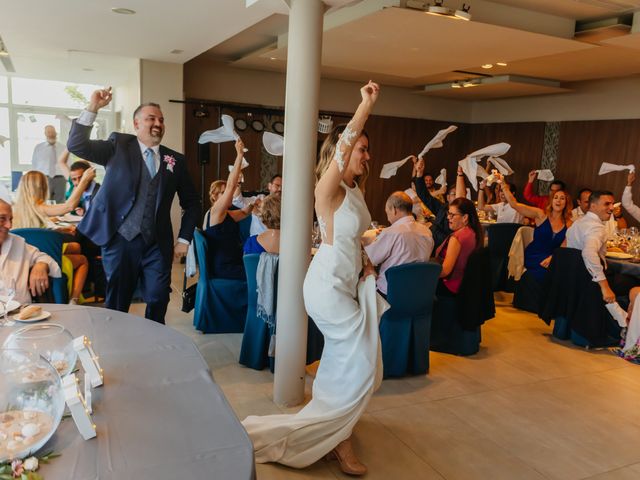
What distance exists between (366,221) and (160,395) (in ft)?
4.55

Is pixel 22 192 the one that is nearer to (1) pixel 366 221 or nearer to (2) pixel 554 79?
(1) pixel 366 221

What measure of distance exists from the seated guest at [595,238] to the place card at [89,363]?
436 cm

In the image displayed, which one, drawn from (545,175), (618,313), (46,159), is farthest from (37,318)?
(46,159)

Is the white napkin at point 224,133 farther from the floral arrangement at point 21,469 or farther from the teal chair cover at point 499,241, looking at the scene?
the floral arrangement at point 21,469

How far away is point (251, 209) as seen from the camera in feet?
17.6

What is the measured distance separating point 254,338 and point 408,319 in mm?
1142

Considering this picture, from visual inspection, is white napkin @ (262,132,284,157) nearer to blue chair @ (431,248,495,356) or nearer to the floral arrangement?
blue chair @ (431,248,495,356)

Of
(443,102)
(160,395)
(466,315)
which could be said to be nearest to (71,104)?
(443,102)

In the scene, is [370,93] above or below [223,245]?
above

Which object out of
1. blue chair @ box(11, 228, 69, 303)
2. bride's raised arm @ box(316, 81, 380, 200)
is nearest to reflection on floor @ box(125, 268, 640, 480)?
blue chair @ box(11, 228, 69, 303)

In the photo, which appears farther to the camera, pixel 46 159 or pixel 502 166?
pixel 46 159

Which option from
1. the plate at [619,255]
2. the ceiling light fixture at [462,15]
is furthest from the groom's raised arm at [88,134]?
the plate at [619,255]

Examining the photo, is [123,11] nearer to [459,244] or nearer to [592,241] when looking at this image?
[459,244]

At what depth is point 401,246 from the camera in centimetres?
393
